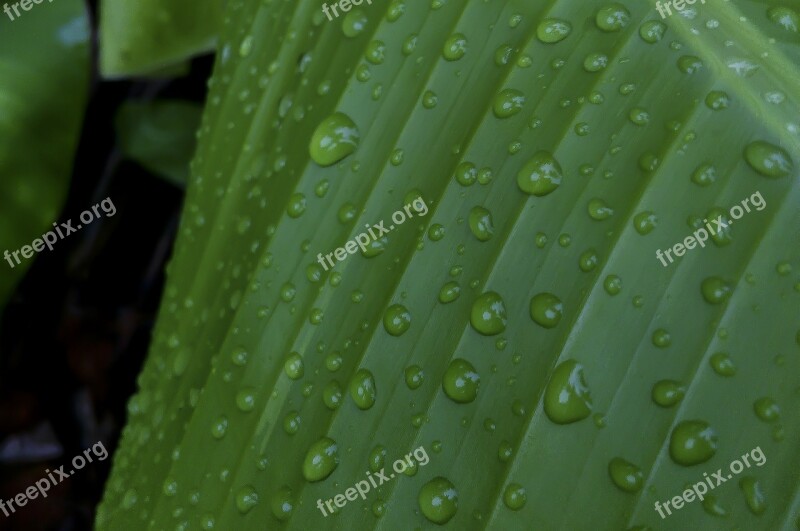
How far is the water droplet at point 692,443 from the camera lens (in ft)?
1.17

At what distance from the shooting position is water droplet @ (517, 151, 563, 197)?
1.38 ft

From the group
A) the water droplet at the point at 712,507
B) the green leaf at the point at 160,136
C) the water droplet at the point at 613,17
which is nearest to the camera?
the water droplet at the point at 712,507

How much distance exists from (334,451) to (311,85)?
0.31 meters

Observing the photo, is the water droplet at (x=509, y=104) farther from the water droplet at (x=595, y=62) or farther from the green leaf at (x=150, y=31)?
the green leaf at (x=150, y=31)

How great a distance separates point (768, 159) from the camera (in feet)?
1.28

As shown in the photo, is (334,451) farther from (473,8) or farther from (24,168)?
(24,168)

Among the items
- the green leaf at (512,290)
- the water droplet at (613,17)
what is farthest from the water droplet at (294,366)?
the water droplet at (613,17)

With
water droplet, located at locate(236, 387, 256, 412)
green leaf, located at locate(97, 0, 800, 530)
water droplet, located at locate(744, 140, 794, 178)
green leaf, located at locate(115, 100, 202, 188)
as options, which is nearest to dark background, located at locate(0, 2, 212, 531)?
green leaf, located at locate(115, 100, 202, 188)

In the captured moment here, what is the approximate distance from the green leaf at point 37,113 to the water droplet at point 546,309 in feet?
Answer: 2.10

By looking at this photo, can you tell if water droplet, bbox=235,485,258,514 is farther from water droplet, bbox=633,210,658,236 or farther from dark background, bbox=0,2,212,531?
dark background, bbox=0,2,212,531

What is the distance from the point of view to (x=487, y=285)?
1.38 feet

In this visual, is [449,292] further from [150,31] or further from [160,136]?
[160,136]

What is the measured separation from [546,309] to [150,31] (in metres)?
0.59

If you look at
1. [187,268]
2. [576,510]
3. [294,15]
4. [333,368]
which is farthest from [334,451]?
[294,15]
